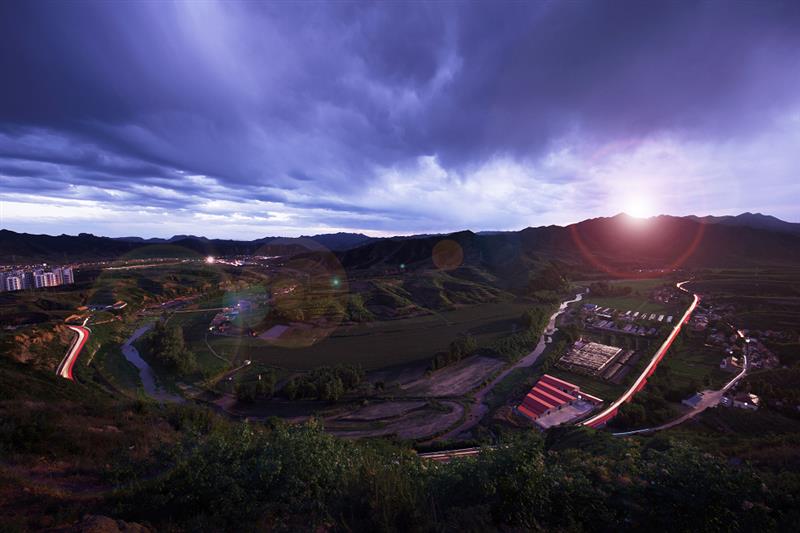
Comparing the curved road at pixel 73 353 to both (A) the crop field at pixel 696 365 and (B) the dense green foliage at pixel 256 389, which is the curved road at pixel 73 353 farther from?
(A) the crop field at pixel 696 365

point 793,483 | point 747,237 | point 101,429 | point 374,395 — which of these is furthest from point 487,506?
point 747,237

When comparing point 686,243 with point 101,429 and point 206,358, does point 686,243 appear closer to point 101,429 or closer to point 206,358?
point 206,358

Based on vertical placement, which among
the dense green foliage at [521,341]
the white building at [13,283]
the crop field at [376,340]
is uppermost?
the white building at [13,283]

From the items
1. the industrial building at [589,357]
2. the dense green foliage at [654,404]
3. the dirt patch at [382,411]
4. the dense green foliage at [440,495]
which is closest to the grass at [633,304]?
the industrial building at [589,357]

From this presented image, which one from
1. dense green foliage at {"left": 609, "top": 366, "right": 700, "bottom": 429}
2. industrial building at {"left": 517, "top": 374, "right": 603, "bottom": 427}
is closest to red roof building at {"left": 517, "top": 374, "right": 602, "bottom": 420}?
industrial building at {"left": 517, "top": 374, "right": 603, "bottom": 427}

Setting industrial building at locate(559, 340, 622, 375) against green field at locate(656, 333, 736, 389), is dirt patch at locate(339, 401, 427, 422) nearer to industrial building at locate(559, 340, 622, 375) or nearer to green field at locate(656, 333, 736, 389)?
industrial building at locate(559, 340, 622, 375)

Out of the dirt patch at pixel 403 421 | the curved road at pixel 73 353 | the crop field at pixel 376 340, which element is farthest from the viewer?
the crop field at pixel 376 340
